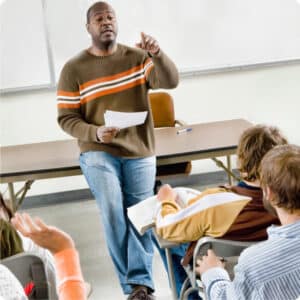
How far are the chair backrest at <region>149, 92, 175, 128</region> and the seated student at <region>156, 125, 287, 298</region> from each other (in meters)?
1.51

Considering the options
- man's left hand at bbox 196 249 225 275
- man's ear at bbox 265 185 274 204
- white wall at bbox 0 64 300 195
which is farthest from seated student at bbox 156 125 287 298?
white wall at bbox 0 64 300 195

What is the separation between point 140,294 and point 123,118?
32.2 inches

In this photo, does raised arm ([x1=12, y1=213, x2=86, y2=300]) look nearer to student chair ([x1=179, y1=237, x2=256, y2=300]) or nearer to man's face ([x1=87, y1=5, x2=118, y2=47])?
student chair ([x1=179, y1=237, x2=256, y2=300])

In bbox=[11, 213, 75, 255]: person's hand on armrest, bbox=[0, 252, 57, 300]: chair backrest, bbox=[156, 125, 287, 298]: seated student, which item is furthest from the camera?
bbox=[156, 125, 287, 298]: seated student

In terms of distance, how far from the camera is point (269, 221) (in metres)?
1.62

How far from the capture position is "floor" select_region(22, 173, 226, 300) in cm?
266

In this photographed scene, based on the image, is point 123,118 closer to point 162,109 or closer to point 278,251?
point 162,109

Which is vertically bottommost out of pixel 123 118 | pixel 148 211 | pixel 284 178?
pixel 148 211

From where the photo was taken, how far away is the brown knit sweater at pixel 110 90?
2.43 meters

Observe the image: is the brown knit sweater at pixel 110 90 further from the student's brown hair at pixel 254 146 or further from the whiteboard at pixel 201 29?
the whiteboard at pixel 201 29

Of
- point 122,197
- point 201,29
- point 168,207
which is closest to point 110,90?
point 122,197

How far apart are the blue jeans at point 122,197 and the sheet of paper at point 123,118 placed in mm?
166

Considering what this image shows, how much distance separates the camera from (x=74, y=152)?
115 inches

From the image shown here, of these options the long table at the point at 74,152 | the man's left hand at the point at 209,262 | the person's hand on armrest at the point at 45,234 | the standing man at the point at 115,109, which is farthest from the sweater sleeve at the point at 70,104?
the person's hand on armrest at the point at 45,234
